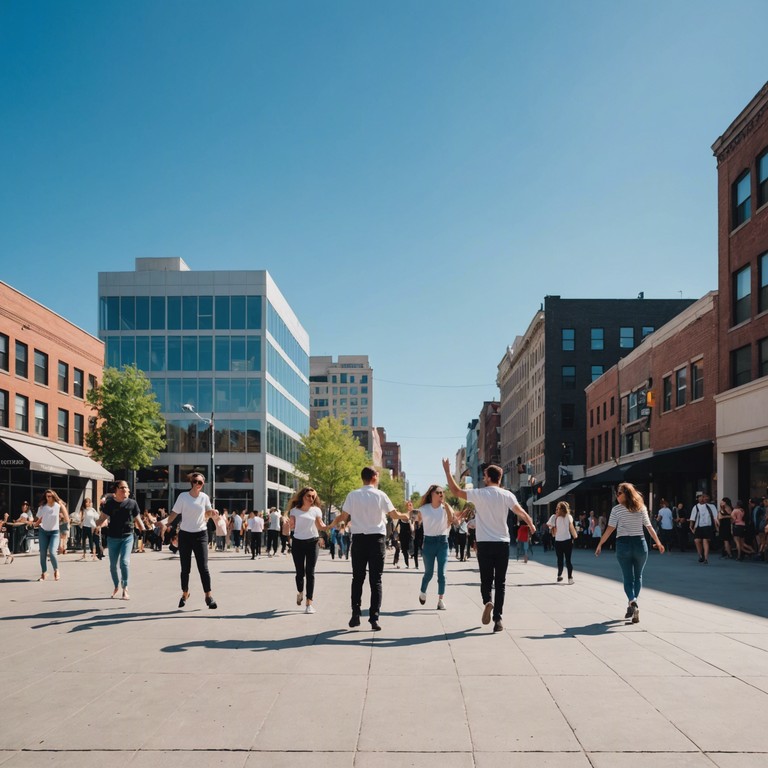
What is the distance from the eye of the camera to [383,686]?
7160mm

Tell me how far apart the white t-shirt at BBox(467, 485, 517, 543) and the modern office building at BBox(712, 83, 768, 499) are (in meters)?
19.2

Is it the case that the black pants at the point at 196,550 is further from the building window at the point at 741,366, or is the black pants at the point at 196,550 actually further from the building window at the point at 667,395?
the building window at the point at 667,395

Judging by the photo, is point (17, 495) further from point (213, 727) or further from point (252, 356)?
point (213, 727)

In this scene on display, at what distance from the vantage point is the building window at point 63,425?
43112mm

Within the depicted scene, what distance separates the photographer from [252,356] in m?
64.7

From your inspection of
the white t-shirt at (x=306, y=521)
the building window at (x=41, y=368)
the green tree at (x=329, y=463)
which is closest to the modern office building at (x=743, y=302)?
the white t-shirt at (x=306, y=521)

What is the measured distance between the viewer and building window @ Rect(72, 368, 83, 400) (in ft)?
147

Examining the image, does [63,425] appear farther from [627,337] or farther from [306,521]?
[627,337]

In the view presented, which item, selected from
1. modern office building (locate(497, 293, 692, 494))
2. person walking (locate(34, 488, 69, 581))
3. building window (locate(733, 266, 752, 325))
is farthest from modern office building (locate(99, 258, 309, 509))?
person walking (locate(34, 488, 69, 581))

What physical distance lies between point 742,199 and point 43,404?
31.2 m

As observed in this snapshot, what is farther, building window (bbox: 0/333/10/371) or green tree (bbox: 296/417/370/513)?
green tree (bbox: 296/417/370/513)

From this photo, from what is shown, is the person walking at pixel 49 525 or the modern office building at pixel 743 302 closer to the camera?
the person walking at pixel 49 525

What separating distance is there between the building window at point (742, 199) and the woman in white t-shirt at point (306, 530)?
22.3 metres

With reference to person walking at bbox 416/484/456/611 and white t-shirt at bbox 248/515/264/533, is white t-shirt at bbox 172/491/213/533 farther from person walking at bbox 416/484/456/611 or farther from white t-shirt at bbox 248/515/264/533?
white t-shirt at bbox 248/515/264/533
